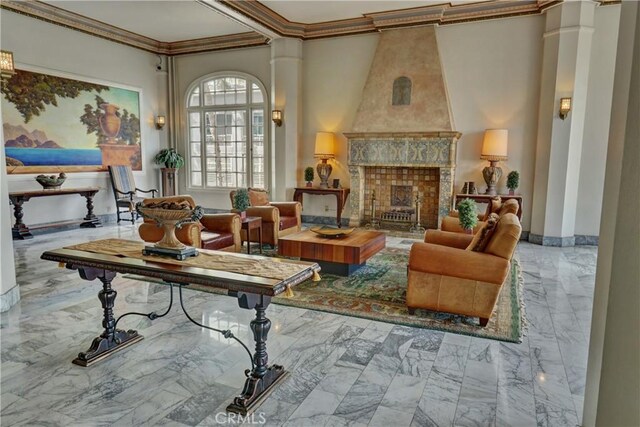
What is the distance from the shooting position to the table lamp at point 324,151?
8062mm

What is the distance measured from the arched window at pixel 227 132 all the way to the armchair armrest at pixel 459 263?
6104mm

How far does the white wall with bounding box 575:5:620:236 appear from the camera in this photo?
6189mm

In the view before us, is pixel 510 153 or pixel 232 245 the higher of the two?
pixel 510 153

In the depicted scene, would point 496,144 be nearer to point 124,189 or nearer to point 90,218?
point 124,189

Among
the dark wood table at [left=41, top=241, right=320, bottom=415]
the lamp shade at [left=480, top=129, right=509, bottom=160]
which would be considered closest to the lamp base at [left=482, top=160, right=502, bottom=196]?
the lamp shade at [left=480, top=129, right=509, bottom=160]

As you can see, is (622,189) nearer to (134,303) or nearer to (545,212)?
(134,303)

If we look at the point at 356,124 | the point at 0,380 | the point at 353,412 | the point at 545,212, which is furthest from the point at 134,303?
the point at 545,212

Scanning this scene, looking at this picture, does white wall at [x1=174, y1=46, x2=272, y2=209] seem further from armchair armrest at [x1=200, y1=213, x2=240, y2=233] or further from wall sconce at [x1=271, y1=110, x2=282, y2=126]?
armchair armrest at [x1=200, y1=213, x2=240, y2=233]

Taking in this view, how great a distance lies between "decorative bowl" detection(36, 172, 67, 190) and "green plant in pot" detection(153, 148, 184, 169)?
2.28m

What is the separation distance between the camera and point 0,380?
2514mm

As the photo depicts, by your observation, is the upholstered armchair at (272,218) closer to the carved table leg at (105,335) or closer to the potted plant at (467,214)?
the potted plant at (467,214)

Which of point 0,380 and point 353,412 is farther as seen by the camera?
point 0,380

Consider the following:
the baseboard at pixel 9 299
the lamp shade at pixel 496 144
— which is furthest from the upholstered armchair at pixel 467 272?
the lamp shade at pixel 496 144

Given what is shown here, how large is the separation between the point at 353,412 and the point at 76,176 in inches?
300
